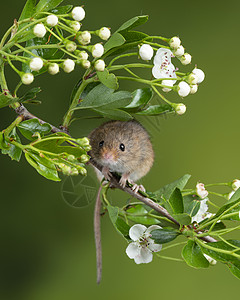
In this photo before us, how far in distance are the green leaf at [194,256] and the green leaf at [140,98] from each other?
0.92ft

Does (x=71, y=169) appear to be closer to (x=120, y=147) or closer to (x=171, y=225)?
(x=171, y=225)

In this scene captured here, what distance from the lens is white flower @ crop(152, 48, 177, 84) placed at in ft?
3.08

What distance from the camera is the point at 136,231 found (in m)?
0.96

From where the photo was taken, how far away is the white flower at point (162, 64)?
94cm

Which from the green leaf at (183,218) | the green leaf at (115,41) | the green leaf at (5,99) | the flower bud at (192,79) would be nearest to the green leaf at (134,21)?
the green leaf at (115,41)

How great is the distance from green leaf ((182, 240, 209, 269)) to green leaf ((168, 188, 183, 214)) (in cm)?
6

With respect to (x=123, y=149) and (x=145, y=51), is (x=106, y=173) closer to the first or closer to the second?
(x=123, y=149)

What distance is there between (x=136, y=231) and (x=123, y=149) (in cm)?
32

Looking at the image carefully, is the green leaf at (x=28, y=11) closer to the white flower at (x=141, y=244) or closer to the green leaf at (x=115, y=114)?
the green leaf at (x=115, y=114)

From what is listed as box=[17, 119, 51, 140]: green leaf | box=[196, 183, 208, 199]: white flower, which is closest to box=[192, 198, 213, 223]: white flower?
box=[196, 183, 208, 199]: white flower

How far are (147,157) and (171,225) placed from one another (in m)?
0.35

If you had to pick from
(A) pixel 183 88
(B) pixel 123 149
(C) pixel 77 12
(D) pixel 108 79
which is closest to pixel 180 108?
(A) pixel 183 88

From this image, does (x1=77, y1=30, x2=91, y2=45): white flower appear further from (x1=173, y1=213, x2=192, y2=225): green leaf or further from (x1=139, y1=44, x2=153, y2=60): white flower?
(x1=173, y1=213, x2=192, y2=225): green leaf

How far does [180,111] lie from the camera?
87 cm
